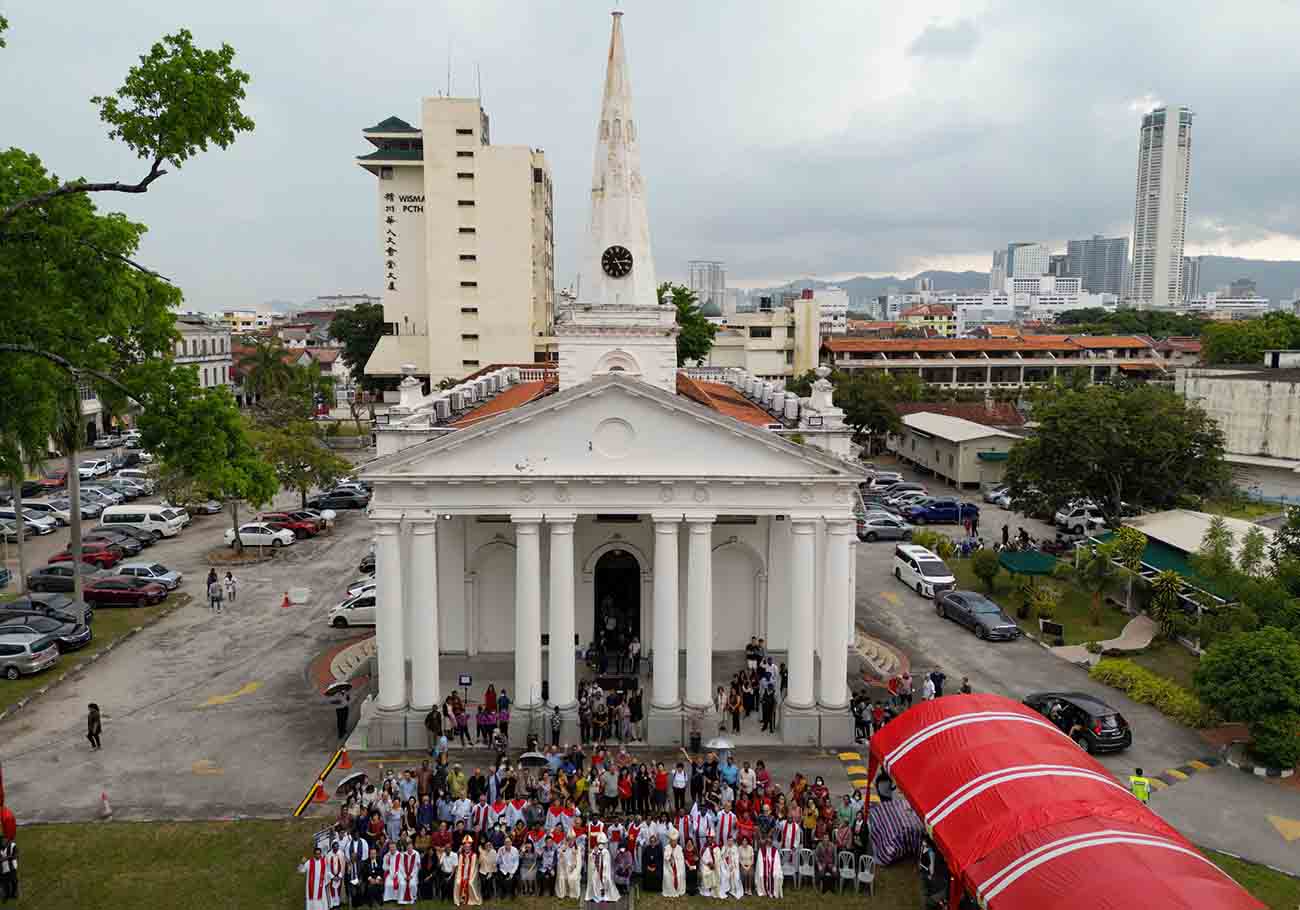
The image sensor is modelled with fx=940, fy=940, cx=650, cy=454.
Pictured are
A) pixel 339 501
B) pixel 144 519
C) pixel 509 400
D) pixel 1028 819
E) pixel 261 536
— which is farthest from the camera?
pixel 339 501

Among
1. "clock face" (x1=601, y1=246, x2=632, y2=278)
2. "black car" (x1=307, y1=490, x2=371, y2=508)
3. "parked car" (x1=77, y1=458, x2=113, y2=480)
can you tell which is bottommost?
"black car" (x1=307, y1=490, x2=371, y2=508)

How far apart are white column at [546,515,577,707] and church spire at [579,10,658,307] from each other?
991 cm

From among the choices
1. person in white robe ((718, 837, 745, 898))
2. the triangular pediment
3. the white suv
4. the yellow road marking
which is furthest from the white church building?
the white suv

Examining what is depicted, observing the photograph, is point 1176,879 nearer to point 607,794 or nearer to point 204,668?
point 607,794

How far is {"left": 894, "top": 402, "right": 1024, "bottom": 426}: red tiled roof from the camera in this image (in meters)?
73.5

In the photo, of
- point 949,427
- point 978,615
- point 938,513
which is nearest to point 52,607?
point 978,615

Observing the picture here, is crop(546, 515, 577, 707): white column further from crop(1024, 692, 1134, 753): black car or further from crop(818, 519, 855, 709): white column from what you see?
crop(1024, 692, 1134, 753): black car

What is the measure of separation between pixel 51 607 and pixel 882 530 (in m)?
37.2

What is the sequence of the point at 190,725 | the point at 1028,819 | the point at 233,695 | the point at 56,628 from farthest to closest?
1. the point at 56,628
2. the point at 233,695
3. the point at 190,725
4. the point at 1028,819

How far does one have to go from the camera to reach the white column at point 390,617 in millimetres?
23859

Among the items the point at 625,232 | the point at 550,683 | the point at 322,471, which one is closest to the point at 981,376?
the point at 322,471

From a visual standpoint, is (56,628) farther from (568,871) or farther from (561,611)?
(568,871)

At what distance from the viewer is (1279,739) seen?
22.3m

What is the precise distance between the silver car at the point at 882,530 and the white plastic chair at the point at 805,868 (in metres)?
31.5
